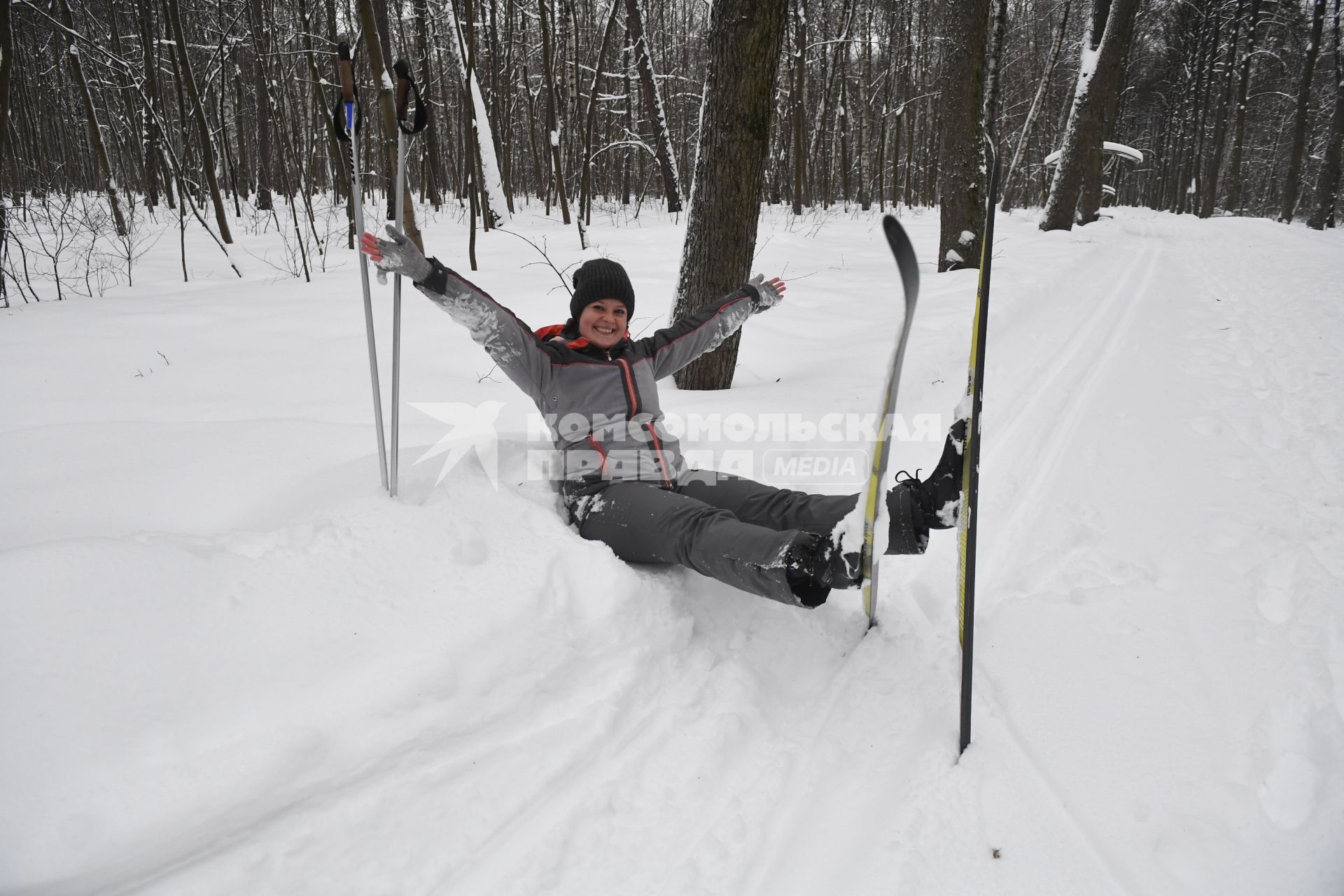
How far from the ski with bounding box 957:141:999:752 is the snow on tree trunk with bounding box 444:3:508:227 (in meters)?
7.67

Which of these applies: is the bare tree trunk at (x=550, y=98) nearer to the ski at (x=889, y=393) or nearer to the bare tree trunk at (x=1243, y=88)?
the ski at (x=889, y=393)

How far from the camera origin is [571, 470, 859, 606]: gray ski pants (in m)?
1.89

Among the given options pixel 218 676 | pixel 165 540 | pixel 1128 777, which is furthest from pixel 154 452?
pixel 1128 777

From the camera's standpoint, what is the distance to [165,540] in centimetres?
188

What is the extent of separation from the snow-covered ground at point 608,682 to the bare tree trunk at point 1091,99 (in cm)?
1043

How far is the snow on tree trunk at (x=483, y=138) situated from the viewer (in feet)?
27.3

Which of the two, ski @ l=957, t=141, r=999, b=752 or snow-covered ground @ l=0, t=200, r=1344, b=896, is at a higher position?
ski @ l=957, t=141, r=999, b=752

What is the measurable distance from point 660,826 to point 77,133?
26.5 m

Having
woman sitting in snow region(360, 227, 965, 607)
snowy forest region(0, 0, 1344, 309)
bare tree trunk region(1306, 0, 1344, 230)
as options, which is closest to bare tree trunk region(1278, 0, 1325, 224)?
snowy forest region(0, 0, 1344, 309)

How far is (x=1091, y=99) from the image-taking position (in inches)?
462

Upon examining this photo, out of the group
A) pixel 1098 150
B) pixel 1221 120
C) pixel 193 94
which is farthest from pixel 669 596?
pixel 1221 120

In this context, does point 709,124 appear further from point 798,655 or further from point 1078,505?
point 798,655

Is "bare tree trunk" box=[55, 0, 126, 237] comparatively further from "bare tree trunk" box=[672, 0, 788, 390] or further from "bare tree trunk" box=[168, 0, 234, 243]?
"bare tree trunk" box=[672, 0, 788, 390]

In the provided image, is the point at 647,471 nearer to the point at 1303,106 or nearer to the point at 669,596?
the point at 669,596
